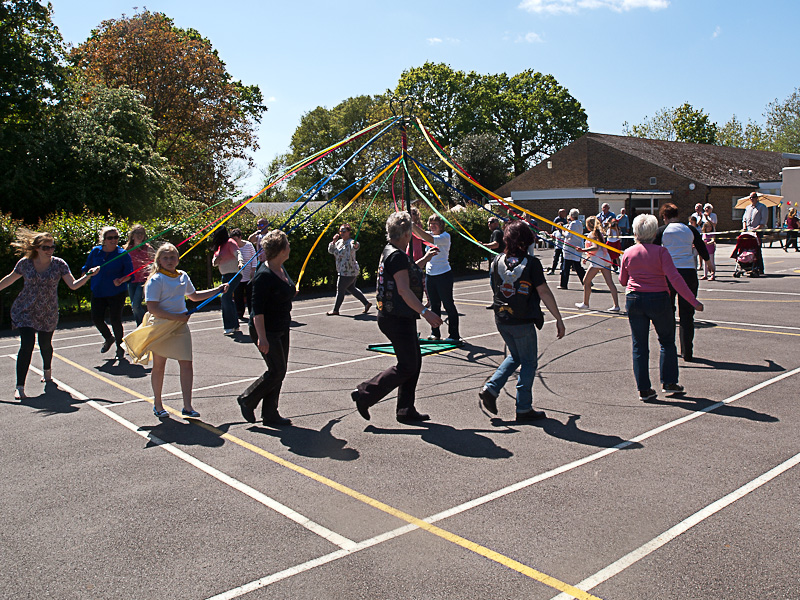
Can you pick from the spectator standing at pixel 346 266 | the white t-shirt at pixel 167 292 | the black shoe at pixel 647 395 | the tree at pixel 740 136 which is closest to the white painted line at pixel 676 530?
the black shoe at pixel 647 395

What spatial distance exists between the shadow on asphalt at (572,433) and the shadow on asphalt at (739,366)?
9.02ft

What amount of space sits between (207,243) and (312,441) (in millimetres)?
11809

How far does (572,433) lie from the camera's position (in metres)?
5.82

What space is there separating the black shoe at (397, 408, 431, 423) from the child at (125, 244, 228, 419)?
2.05 metres

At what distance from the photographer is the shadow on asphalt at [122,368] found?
8.67m

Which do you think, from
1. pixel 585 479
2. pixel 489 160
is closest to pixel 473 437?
pixel 585 479

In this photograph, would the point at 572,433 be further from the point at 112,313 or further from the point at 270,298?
the point at 112,313

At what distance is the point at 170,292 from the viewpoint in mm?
6402

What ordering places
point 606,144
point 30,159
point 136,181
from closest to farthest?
1. point 30,159
2. point 136,181
3. point 606,144

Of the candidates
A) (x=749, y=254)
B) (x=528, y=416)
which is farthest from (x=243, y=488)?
(x=749, y=254)

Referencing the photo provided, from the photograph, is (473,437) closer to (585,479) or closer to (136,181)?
(585,479)

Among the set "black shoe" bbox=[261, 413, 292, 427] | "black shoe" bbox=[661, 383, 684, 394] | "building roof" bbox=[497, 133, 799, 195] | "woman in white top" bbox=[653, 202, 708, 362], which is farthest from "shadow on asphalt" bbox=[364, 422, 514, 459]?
"building roof" bbox=[497, 133, 799, 195]

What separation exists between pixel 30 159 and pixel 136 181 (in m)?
3.35

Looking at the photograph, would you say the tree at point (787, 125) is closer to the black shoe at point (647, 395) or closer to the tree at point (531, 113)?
the tree at point (531, 113)
